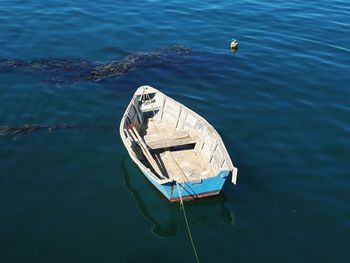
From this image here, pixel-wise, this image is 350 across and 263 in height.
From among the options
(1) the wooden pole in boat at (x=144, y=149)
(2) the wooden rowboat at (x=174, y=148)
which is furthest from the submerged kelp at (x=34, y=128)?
(1) the wooden pole in boat at (x=144, y=149)

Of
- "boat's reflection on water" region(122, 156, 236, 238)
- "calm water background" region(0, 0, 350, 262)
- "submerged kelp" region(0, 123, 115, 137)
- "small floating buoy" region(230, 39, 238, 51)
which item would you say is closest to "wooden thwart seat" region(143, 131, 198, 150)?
"calm water background" region(0, 0, 350, 262)

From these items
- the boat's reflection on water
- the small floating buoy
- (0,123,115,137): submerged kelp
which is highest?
the small floating buoy

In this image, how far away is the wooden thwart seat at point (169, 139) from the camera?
21203mm

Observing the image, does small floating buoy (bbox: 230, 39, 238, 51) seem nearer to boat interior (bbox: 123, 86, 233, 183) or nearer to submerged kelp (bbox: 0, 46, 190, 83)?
submerged kelp (bbox: 0, 46, 190, 83)

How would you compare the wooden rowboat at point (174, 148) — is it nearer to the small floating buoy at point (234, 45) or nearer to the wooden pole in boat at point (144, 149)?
the wooden pole in boat at point (144, 149)

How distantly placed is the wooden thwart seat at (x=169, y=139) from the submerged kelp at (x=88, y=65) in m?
8.79

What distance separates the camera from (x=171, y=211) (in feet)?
61.5

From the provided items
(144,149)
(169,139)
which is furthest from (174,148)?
(144,149)

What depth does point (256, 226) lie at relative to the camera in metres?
17.9

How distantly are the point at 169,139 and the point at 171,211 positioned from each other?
416cm

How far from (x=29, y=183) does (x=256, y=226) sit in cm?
1046

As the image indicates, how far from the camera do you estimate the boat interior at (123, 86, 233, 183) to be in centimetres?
1992

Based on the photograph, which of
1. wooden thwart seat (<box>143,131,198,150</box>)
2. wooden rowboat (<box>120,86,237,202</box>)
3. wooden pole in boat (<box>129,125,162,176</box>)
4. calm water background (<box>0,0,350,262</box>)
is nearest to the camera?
calm water background (<box>0,0,350,262</box>)

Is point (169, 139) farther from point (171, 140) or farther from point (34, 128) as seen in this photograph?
point (34, 128)
